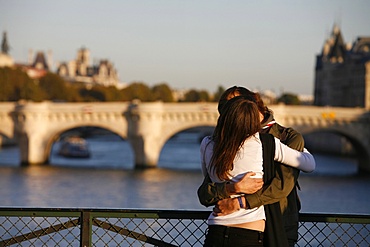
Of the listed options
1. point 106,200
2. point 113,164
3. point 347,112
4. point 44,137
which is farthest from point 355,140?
point 106,200

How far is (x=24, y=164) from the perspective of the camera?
127 feet

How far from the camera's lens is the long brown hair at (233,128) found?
4570mm

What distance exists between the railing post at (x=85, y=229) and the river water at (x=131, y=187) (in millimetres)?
17029

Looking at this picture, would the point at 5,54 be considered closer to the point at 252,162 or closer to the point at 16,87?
the point at 16,87

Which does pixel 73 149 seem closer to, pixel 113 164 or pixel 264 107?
pixel 113 164

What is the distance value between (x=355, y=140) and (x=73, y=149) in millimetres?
17316

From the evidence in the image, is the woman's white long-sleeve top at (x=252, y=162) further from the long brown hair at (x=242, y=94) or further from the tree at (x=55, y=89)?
the tree at (x=55, y=89)

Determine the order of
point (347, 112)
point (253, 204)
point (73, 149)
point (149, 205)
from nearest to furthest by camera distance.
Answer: point (253, 204), point (149, 205), point (347, 112), point (73, 149)

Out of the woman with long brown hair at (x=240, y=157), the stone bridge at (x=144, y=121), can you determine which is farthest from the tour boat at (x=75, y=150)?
the woman with long brown hair at (x=240, y=157)

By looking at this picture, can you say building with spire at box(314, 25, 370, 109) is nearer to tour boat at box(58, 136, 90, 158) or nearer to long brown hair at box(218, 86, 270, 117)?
tour boat at box(58, 136, 90, 158)

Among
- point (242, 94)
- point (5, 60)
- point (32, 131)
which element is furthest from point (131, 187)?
point (5, 60)

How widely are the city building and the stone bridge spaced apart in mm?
103114

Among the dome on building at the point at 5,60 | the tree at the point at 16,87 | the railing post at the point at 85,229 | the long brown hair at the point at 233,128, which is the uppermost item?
the long brown hair at the point at 233,128

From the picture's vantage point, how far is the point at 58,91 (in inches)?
3435
